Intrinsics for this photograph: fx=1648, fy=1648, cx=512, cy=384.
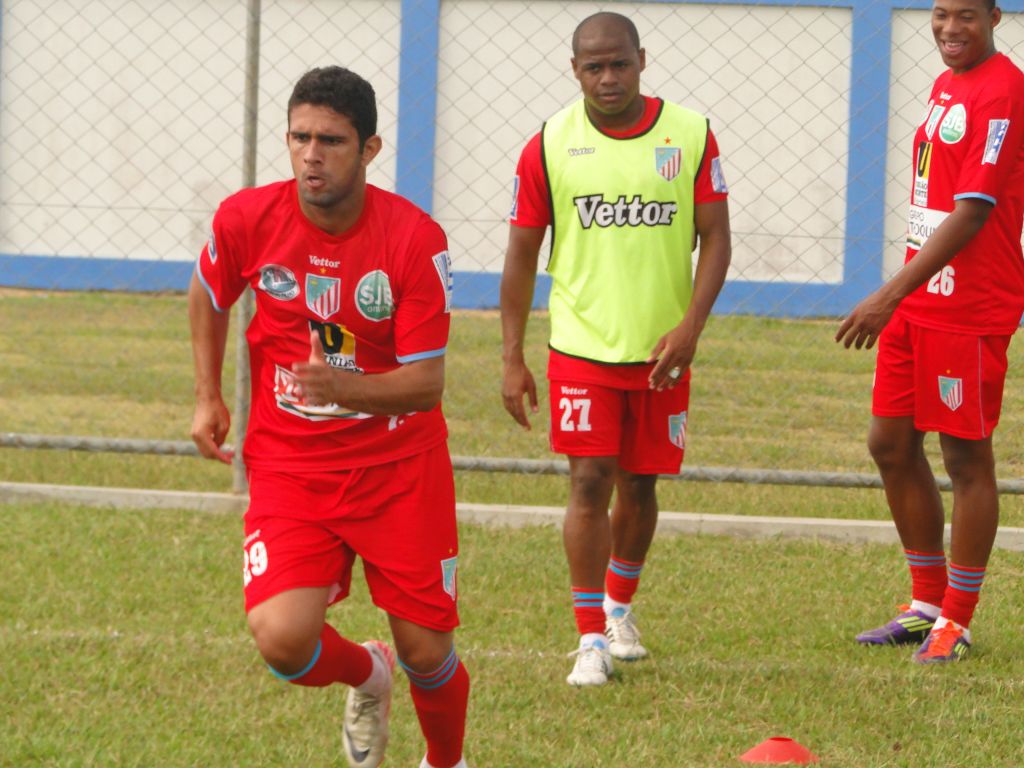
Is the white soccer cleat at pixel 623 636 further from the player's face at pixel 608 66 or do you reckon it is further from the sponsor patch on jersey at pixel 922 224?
the player's face at pixel 608 66

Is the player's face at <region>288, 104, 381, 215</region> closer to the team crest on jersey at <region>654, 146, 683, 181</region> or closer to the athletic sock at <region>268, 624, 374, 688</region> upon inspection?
the athletic sock at <region>268, 624, 374, 688</region>

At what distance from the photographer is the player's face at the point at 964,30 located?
5316 mm

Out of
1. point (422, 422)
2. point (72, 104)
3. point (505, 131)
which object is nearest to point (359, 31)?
point (505, 131)

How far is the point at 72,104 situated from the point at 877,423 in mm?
11801

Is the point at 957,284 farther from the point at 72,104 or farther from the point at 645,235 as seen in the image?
the point at 72,104

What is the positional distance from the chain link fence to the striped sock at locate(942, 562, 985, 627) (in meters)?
6.50

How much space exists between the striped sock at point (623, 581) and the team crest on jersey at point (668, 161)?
4.48 ft

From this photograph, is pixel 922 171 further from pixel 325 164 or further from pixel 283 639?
pixel 283 639

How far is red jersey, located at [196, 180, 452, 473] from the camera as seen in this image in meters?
4.13

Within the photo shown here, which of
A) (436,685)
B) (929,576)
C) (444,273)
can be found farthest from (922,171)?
(436,685)

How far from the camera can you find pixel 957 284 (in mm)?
5457

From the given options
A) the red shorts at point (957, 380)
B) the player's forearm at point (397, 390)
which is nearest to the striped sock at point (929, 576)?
the red shorts at point (957, 380)

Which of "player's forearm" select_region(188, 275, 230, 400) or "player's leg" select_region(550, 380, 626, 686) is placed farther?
"player's leg" select_region(550, 380, 626, 686)

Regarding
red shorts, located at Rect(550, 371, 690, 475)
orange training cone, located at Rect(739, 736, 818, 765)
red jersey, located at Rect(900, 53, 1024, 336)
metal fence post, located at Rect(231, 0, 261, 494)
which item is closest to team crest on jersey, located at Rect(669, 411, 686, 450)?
red shorts, located at Rect(550, 371, 690, 475)
